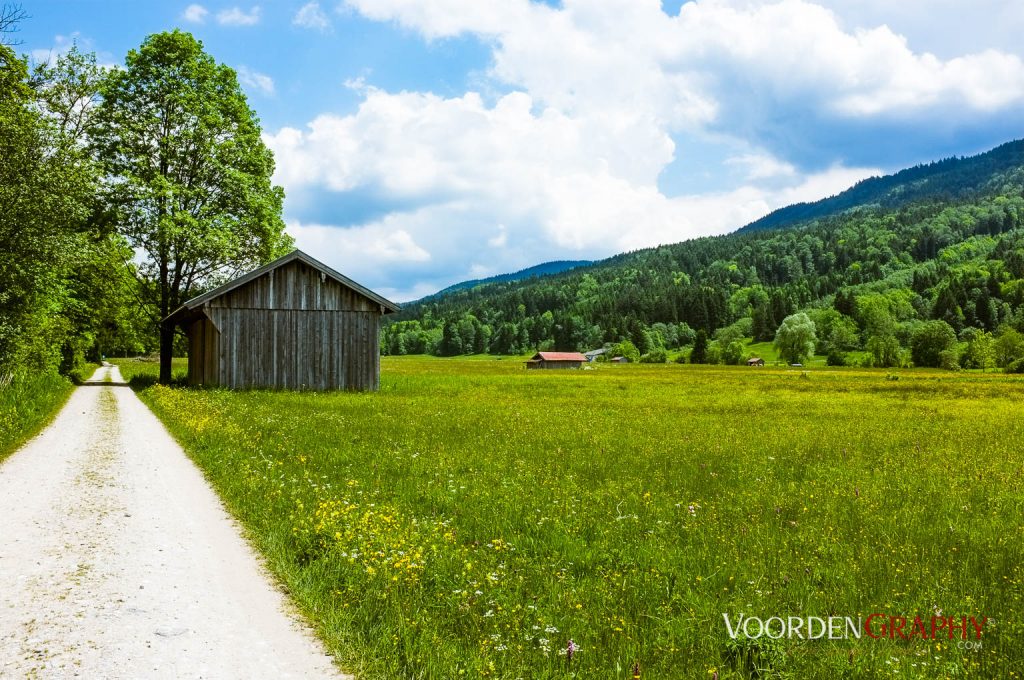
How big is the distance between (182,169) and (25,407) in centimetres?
2002

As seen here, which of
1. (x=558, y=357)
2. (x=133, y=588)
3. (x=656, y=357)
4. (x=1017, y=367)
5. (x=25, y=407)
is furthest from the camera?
(x=656, y=357)

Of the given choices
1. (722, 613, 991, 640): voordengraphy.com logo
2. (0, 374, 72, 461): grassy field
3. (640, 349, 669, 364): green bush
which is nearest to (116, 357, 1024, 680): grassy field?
(722, 613, 991, 640): voordengraphy.com logo

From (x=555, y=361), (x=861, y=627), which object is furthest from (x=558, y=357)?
(x=861, y=627)

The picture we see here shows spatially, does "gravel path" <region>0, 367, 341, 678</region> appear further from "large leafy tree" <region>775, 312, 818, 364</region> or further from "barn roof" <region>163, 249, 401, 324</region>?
"large leafy tree" <region>775, 312, 818, 364</region>

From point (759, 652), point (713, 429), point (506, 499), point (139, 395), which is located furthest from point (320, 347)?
point (759, 652)

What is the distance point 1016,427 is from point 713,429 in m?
10.6

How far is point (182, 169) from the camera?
33781 millimetres

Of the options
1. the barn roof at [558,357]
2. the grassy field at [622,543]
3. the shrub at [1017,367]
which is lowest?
the shrub at [1017,367]

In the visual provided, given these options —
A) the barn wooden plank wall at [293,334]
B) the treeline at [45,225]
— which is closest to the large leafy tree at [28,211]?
the treeline at [45,225]

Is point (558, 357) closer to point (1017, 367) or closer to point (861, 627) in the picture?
point (1017, 367)

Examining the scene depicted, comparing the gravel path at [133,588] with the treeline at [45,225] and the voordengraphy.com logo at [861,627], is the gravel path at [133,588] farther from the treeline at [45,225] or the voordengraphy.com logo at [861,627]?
the treeline at [45,225]

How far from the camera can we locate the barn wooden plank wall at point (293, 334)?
30.1 metres

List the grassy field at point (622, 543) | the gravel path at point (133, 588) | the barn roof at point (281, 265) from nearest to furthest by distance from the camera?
the gravel path at point (133, 588)
the grassy field at point (622, 543)
the barn roof at point (281, 265)

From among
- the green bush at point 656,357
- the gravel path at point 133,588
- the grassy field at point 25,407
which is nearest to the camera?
the gravel path at point 133,588
